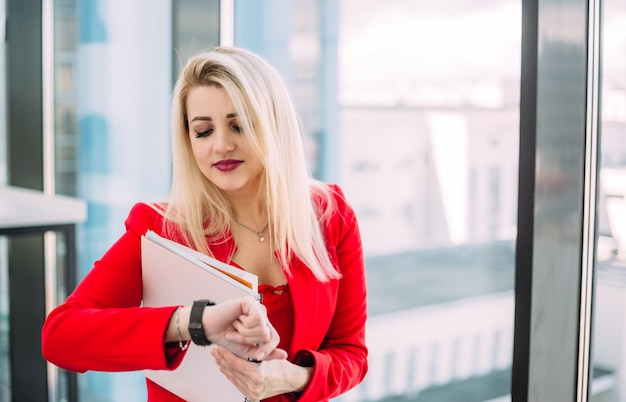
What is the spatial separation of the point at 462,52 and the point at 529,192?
177 inches

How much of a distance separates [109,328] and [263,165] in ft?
1.34

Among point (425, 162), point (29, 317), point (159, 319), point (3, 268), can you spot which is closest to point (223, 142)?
point (159, 319)

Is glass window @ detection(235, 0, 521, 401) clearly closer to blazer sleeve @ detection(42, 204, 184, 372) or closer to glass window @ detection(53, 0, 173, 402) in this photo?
glass window @ detection(53, 0, 173, 402)

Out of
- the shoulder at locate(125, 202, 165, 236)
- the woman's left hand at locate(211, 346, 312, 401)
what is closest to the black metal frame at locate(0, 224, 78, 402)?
the shoulder at locate(125, 202, 165, 236)

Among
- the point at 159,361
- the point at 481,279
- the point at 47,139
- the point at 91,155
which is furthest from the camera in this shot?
the point at 481,279

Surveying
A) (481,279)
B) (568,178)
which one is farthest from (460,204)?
(568,178)

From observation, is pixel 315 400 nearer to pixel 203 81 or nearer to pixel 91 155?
pixel 203 81

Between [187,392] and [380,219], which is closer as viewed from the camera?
[187,392]

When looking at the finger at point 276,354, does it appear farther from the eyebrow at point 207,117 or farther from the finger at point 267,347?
the eyebrow at point 207,117

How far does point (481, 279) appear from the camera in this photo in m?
9.22

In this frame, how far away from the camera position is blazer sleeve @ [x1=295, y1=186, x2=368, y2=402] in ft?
4.04

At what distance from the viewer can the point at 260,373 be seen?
1067 millimetres

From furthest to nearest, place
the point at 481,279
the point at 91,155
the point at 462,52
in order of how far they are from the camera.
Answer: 1. the point at 481,279
2. the point at 462,52
3. the point at 91,155

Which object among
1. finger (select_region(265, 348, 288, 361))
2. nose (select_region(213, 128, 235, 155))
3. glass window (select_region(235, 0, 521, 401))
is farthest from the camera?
glass window (select_region(235, 0, 521, 401))
